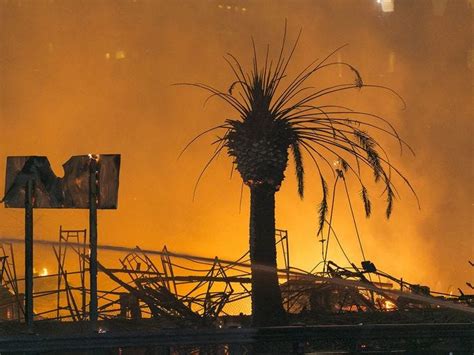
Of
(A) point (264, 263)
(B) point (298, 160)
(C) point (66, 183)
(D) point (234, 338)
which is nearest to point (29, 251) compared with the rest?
(C) point (66, 183)

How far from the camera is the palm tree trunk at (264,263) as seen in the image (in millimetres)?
13250

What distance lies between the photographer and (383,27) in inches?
1650

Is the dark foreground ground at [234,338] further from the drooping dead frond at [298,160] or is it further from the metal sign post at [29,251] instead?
the drooping dead frond at [298,160]

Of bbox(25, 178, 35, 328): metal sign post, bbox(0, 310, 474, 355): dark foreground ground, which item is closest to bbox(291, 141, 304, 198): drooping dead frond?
bbox(0, 310, 474, 355): dark foreground ground

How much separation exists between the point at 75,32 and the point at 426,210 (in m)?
16.7

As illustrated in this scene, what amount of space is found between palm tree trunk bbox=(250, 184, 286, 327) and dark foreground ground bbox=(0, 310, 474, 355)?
2.98 ft

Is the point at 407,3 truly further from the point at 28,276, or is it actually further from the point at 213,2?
the point at 28,276

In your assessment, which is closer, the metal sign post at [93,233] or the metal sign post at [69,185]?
the metal sign post at [93,233]

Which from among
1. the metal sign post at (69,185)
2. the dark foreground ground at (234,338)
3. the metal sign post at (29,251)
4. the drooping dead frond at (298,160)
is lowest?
→ the dark foreground ground at (234,338)

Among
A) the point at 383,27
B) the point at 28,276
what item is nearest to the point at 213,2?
the point at 383,27

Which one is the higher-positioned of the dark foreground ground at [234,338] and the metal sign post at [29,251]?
the metal sign post at [29,251]

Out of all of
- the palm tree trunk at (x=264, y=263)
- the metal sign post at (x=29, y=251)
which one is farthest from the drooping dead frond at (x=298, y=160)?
the metal sign post at (x=29, y=251)

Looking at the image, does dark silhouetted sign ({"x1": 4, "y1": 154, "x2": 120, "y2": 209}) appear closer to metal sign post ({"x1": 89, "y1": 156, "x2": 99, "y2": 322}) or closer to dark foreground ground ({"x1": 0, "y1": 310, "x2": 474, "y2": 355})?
metal sign post ({"x1": 89, "y1": 156, "x2": 99, "y2": 322})

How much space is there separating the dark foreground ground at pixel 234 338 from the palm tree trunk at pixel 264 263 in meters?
0.91
